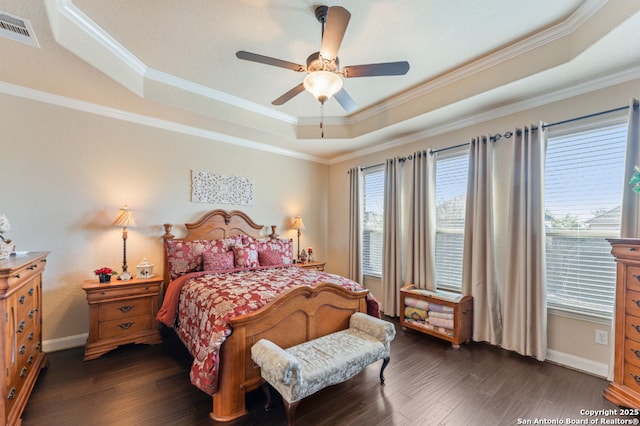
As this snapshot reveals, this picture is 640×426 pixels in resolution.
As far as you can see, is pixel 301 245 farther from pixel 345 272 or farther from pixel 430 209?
pixel 430 209

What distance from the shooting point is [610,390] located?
214 cm

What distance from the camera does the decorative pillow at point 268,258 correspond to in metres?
3.83

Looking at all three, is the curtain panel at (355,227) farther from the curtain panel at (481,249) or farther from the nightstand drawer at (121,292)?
the nightstand drawer at (121,292)

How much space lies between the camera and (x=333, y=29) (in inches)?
69.8

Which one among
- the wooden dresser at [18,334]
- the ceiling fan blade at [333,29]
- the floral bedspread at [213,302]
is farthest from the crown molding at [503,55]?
the wooden dresser at [18,334]

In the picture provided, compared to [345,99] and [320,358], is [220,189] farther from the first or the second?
[320,358]

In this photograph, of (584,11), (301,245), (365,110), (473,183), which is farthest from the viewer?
(301,245)

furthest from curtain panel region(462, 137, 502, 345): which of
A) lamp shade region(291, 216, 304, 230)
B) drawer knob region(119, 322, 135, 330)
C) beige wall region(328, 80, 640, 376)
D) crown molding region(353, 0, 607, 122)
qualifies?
drawer knob region(119, 322, 135, 330)

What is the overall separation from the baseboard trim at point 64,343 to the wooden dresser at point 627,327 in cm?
499

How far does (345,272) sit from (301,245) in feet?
Answer: 3.13

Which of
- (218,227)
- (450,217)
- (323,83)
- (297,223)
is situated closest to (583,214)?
(450,217)

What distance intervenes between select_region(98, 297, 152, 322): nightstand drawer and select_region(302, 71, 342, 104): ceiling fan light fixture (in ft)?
9.34

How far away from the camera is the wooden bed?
77.1 inches

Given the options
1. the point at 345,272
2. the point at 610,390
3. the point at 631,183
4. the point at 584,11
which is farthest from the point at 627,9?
the point at 345,272
